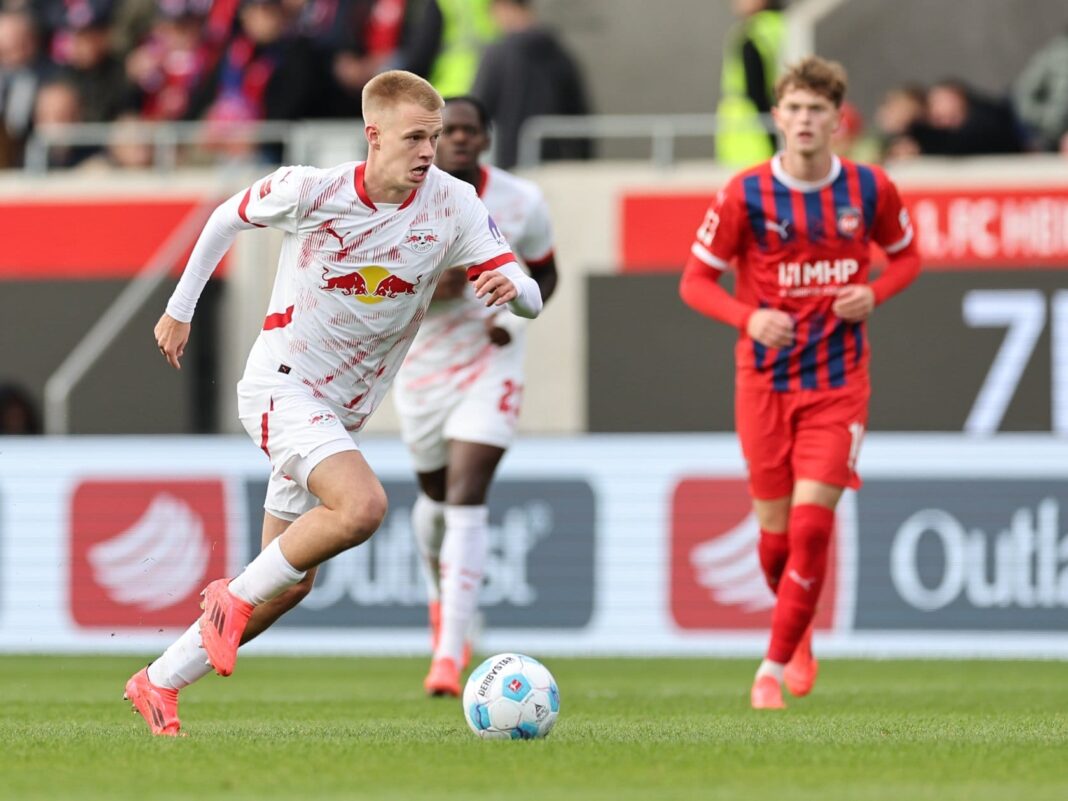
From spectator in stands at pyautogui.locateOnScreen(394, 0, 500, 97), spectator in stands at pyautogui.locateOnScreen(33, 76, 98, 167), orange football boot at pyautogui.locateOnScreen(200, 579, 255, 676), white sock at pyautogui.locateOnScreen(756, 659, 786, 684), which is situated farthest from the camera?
spectator in stands at pyautogui.locateOnScreen(33, 76, 98, 167)

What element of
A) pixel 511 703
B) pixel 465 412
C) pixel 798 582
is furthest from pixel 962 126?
pixel 511 703

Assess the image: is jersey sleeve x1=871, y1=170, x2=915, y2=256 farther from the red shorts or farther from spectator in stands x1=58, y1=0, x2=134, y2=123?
spectator in stands x1=58, y1=0, x2=134, y2=123

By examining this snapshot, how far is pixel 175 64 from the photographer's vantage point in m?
17.7

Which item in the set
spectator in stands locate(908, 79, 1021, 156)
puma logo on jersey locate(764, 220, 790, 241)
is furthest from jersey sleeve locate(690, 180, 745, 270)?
spectator in stands locate(908, 79, 1021, 156)

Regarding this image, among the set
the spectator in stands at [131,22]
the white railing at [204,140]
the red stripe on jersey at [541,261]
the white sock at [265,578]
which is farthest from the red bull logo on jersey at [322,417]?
the spectator in stands at [131,22]

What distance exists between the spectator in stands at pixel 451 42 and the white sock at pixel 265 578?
9.78 meters

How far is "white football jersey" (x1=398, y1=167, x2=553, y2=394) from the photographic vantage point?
980 cm

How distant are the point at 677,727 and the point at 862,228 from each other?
92.2 inches

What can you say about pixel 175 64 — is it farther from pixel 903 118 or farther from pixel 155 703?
pixel 155 703

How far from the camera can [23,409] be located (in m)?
15.9

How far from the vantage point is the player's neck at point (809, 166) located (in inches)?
344

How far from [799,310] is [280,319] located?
2.44m

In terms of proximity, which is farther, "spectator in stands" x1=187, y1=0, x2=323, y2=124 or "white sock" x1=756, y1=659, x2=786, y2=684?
"spectator in stands" x1=187, y1=0, x2=323, y2=124

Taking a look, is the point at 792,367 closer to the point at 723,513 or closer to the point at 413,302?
the point at 413,302
